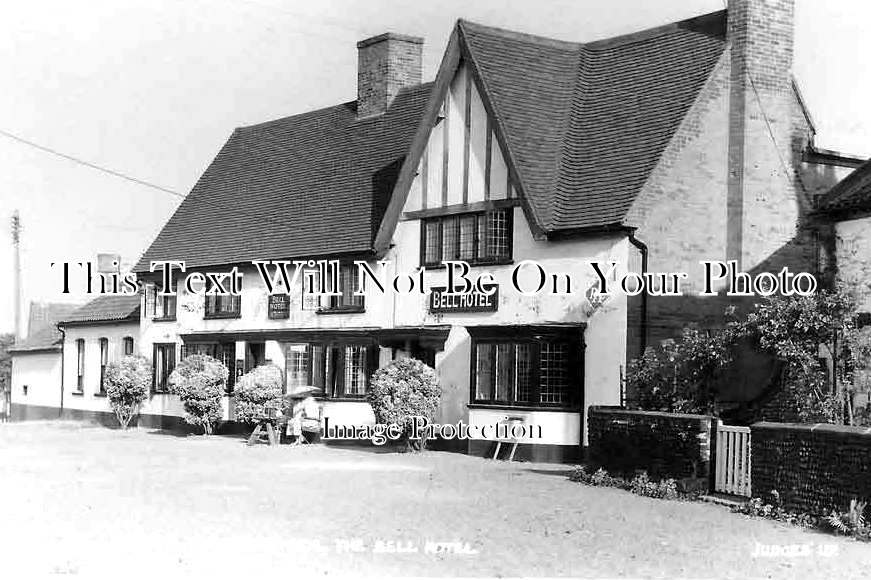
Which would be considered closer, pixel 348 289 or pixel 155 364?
pixel 348 289

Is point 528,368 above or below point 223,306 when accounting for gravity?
below

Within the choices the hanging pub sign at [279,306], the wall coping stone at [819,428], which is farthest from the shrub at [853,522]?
the hanging pub sign at [279,306]

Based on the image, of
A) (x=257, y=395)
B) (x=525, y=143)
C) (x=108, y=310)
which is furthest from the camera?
(x=108, y=310)

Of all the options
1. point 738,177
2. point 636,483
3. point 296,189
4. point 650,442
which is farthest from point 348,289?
point 636,483

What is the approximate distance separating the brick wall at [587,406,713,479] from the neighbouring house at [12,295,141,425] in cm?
2102

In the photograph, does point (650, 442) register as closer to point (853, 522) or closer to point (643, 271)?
Answer: point (853, 522)

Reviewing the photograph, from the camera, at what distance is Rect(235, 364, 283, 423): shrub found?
1204 inches

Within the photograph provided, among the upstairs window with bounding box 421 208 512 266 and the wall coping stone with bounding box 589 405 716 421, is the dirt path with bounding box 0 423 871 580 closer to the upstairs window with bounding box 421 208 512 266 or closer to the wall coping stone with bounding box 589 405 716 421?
the wall coping stone with bounding box 589 405 716 421

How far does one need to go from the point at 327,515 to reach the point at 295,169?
21369 mm

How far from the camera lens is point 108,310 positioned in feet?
144

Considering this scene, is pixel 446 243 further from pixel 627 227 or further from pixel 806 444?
pixel 806 444

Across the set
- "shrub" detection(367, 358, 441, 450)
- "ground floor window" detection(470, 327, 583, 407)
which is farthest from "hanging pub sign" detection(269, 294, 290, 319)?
"ground floor window" detection(470, 327, 583, 407)

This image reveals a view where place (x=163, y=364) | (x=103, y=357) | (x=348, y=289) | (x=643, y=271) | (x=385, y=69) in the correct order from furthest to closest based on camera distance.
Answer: (x=103, y=357), (x=163, y=364), (x=385, y=69), (x=348, y=289), (x=643, y=271)

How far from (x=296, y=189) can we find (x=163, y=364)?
7634 mm
